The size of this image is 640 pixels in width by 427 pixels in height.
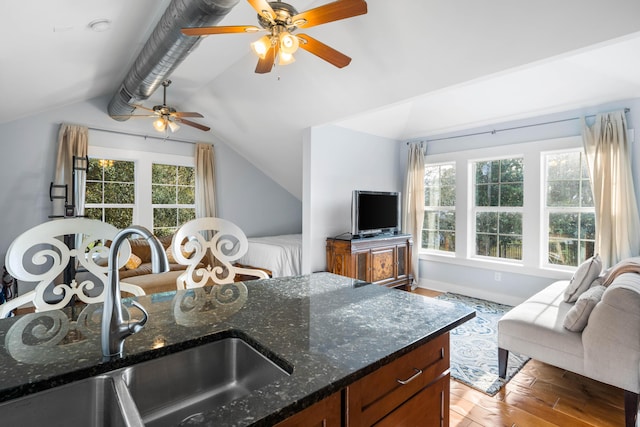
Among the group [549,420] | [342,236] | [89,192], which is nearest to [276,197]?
[342,236]

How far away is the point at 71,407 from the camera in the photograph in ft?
2.66

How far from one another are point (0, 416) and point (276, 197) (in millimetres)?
5936

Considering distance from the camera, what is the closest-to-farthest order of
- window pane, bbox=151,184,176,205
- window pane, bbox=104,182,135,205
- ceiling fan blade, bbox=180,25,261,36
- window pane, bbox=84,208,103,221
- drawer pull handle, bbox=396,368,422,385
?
drawer pull handle, bbox=396,368,422,385 < ceiling fan blade, bbox=180,25,261,36 < window pane, bbox=84,208,103,221 < window pane, bbox=104,182,135,205 < window pane, bbox=151,184,176,205

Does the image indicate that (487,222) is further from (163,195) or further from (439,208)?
(163,195)

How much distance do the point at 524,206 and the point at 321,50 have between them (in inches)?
136

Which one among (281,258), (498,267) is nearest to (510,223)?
(498,267)

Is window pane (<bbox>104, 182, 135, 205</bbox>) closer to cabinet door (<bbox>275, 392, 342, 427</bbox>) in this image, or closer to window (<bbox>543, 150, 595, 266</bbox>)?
cabinet door (<bbox>275, 392, 342, 427</bbox>)

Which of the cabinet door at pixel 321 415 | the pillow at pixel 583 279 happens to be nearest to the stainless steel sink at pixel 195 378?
the cabinet door at pixel 321 415

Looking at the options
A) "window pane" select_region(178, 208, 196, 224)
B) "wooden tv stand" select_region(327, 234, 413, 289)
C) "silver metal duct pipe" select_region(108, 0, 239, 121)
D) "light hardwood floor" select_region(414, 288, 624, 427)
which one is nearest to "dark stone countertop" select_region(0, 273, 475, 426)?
"light hardwood floor" select_region(414, 288, 624, 427)

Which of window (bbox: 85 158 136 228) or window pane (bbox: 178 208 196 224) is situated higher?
window (bbox: 85 158 136 228)

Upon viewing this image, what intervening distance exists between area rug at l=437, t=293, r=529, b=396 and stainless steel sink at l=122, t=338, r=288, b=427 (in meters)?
2.12

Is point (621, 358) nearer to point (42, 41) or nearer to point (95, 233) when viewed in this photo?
point (95, 233)

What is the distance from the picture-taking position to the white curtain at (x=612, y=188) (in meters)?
3.32

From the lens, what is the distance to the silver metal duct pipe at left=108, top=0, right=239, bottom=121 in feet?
6.77
